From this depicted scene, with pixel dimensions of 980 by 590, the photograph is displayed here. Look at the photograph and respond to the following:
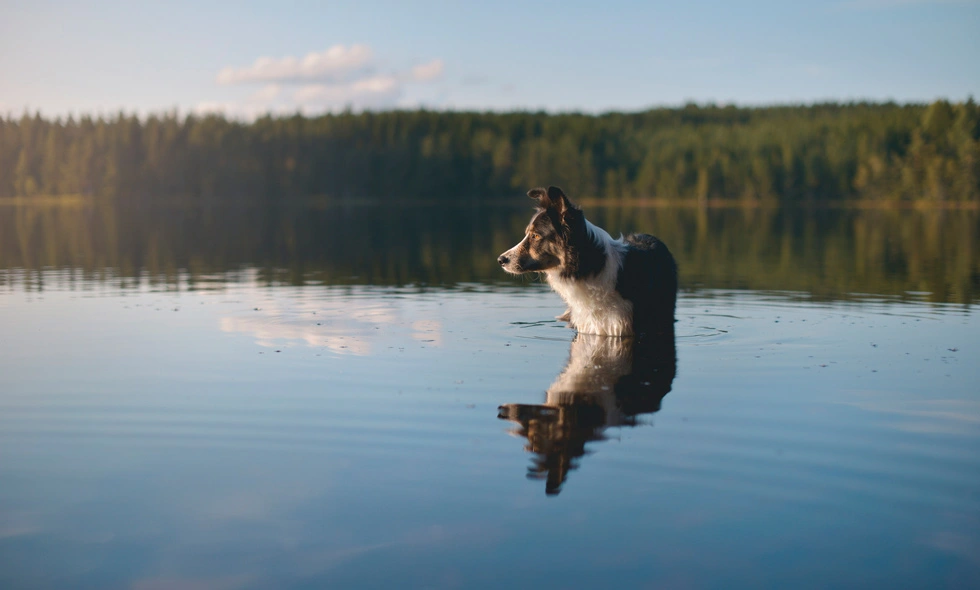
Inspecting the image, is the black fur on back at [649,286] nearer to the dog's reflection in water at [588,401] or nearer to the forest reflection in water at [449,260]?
the dog's reflection in water at [588,401]

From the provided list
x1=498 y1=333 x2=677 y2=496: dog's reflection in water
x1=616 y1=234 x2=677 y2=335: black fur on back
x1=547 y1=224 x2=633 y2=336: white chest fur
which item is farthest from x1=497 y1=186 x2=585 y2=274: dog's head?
x1=498 y1=333 x2=677 y2=496: dog's reflection in water

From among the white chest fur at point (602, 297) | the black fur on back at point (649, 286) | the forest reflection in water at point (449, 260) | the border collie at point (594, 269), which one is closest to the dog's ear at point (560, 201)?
the border collie at point (594, 269)

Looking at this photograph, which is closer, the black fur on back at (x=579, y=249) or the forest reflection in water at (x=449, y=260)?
the black fur on back at (x=579, y=249)

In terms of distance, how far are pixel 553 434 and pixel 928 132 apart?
17219 centimetres

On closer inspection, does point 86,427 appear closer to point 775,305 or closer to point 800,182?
point 775,305

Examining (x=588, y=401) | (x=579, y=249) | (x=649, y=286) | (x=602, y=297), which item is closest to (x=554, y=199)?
(x=579, y=249)

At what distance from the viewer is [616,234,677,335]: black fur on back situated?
14.9 m

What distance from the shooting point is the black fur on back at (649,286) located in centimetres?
1488

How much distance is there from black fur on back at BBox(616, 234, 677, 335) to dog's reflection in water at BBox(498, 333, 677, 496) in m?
0.71

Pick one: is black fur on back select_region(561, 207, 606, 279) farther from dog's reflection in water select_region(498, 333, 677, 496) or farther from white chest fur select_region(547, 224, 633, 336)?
dog's reflection in water select_region(498, 333, 677, 496)

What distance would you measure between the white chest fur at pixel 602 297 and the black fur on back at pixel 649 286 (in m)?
0.13

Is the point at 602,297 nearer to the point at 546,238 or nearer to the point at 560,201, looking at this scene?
the point at 546,238

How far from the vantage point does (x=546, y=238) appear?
1431 cm

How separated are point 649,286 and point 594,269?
1160 mm
